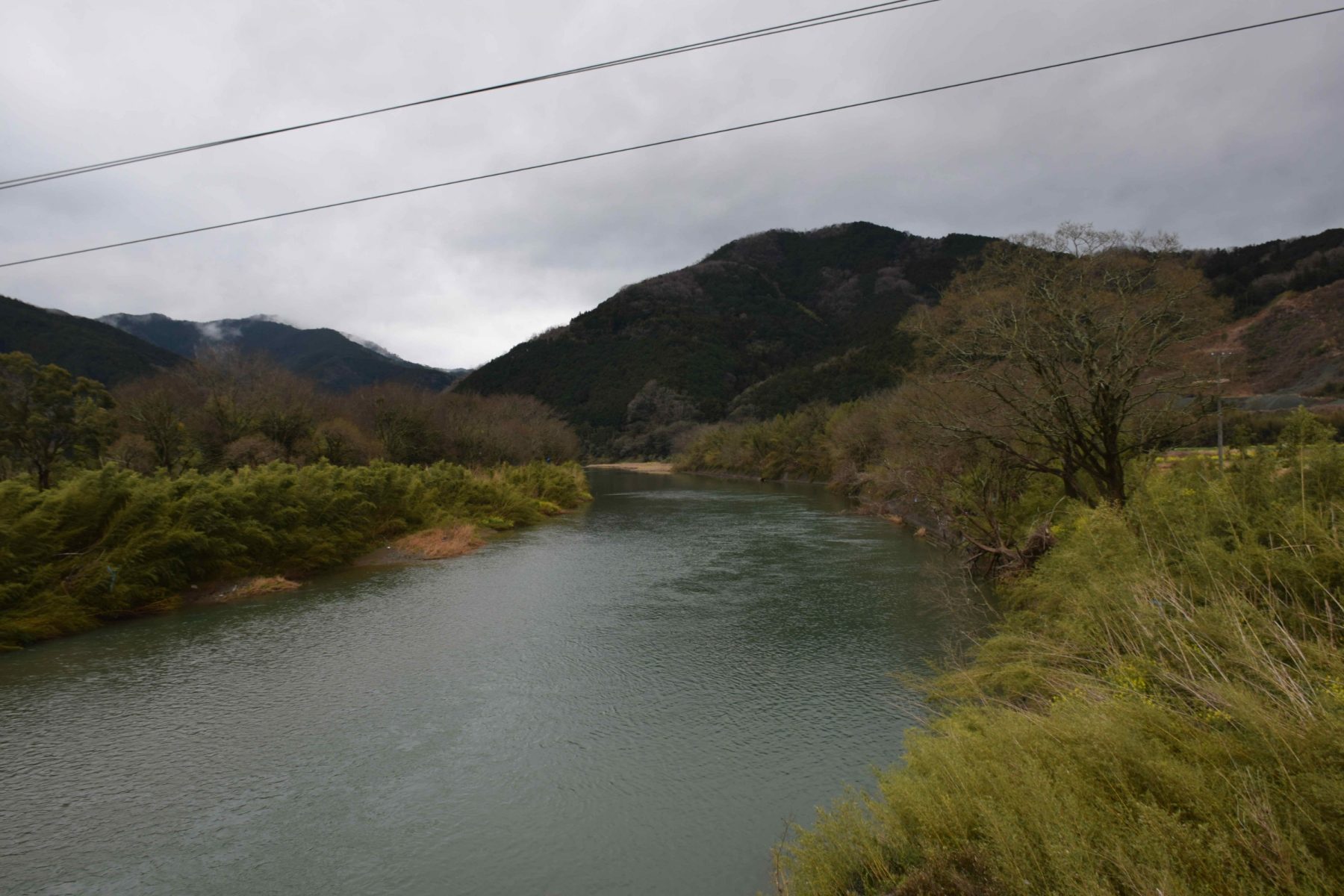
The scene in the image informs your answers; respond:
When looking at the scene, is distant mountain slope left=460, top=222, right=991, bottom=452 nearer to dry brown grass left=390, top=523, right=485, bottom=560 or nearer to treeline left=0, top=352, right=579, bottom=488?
treeline left=0, top=352, right=579, bottom=488

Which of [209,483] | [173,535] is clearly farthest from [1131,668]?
[209,483]

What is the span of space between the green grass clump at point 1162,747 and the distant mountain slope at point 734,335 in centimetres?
7773

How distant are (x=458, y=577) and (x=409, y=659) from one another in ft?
22.8

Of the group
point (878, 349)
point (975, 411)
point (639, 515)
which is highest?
point (878, 349)

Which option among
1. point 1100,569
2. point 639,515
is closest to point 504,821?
point 1100,569

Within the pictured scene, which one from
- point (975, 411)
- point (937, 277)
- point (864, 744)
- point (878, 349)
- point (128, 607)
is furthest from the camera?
point (937, 277)

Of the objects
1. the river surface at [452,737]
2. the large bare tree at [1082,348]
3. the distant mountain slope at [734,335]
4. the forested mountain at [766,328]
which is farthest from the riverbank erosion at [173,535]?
the distant mountain slope at [734,335]

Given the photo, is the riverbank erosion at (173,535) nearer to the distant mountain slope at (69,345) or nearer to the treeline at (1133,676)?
the treeline at (1133,676)

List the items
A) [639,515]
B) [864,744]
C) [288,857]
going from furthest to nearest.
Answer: [639,515]
[864,744]
[288,857]

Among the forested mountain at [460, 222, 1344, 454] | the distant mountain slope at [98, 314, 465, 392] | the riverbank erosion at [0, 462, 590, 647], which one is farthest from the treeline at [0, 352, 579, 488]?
the distant mountain slope at [98, 314, 465, 392]

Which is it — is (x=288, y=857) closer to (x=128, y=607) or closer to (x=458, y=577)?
(x=128, y=607)

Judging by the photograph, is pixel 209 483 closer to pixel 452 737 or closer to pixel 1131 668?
pixel 452 737

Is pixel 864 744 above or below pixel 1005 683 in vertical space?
below

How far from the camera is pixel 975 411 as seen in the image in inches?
661
